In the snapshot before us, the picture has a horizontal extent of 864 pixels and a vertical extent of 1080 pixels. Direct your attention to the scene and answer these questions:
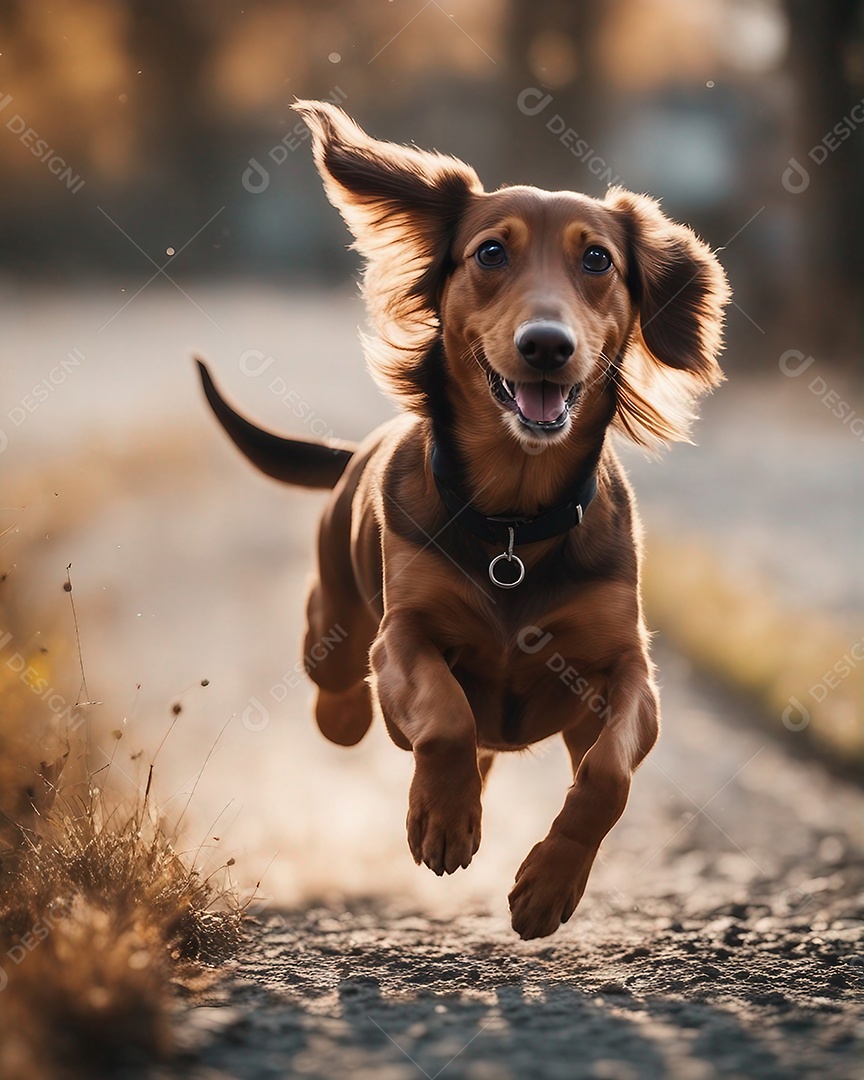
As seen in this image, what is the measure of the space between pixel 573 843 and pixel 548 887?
0.11m

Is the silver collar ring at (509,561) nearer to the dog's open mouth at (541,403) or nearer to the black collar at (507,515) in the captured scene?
the black collar at (507,515)

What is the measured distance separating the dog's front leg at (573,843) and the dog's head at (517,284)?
783 millimetres

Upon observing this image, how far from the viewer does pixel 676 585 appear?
10195 millimetres

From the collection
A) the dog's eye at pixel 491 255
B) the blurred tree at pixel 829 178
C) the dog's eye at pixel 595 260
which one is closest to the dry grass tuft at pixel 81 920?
the dog's eye at pixel 491 255

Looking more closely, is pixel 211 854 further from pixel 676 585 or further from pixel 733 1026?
pixel 676 585

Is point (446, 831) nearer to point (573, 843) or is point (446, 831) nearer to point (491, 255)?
point (573, 843)

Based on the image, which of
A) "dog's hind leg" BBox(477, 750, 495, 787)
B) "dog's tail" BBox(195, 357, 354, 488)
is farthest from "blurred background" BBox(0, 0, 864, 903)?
"dog's hind leg" BBox(477, 750, 495, 787)

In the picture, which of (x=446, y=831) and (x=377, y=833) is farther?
(x=377, y=833)

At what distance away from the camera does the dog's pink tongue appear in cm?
309

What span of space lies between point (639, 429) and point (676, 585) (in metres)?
6.80

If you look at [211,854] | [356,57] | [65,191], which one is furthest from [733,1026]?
[356,57]

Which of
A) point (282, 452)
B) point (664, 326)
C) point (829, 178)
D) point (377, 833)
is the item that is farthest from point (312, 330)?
point (664, 326)

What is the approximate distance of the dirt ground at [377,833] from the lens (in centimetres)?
259

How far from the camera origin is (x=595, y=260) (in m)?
3.30
